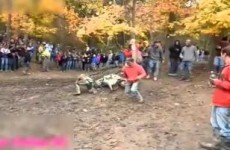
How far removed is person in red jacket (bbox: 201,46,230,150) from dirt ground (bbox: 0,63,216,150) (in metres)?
0.89

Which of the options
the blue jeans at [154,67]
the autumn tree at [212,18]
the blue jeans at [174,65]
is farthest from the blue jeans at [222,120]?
the blue jeans at [174,65]

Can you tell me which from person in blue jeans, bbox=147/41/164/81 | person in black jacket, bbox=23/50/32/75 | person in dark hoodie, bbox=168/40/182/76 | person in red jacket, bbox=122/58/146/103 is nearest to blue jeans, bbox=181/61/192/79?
person in dark hoodie, bbox=168/40/182/76

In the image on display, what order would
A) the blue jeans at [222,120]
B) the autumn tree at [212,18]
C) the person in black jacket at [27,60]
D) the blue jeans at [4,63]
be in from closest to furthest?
the blue jeans at [222,120] → the autumn tree at [212,18] → the blue jeans at [4,63] → the person in black jacket at [27,60]

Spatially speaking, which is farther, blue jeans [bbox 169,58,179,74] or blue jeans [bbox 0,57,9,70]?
blue jeans [bbox 0,57,9,70]

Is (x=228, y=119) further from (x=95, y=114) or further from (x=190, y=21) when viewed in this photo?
(x=190, y=21)

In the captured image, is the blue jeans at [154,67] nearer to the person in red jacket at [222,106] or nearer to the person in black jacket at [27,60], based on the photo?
the person in black jacket at [27,60]

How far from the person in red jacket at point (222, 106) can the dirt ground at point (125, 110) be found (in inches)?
34.9

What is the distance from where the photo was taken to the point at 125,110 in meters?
11.4

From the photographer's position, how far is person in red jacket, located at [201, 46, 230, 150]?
693 centimetres

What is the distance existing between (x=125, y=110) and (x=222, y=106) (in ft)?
14.9

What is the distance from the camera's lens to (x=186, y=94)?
45.8ft

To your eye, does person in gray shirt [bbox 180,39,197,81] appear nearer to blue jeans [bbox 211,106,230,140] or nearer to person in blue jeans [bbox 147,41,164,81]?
person in blue jeans [bbox 147,41,164,81]

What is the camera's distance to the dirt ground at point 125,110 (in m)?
8.50

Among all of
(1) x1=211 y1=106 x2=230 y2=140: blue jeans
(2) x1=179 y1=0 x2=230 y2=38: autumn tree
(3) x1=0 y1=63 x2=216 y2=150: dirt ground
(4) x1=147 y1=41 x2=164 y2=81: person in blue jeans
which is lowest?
(3) x1=0 y1=63 x2=216 y2=150: dirt ground
